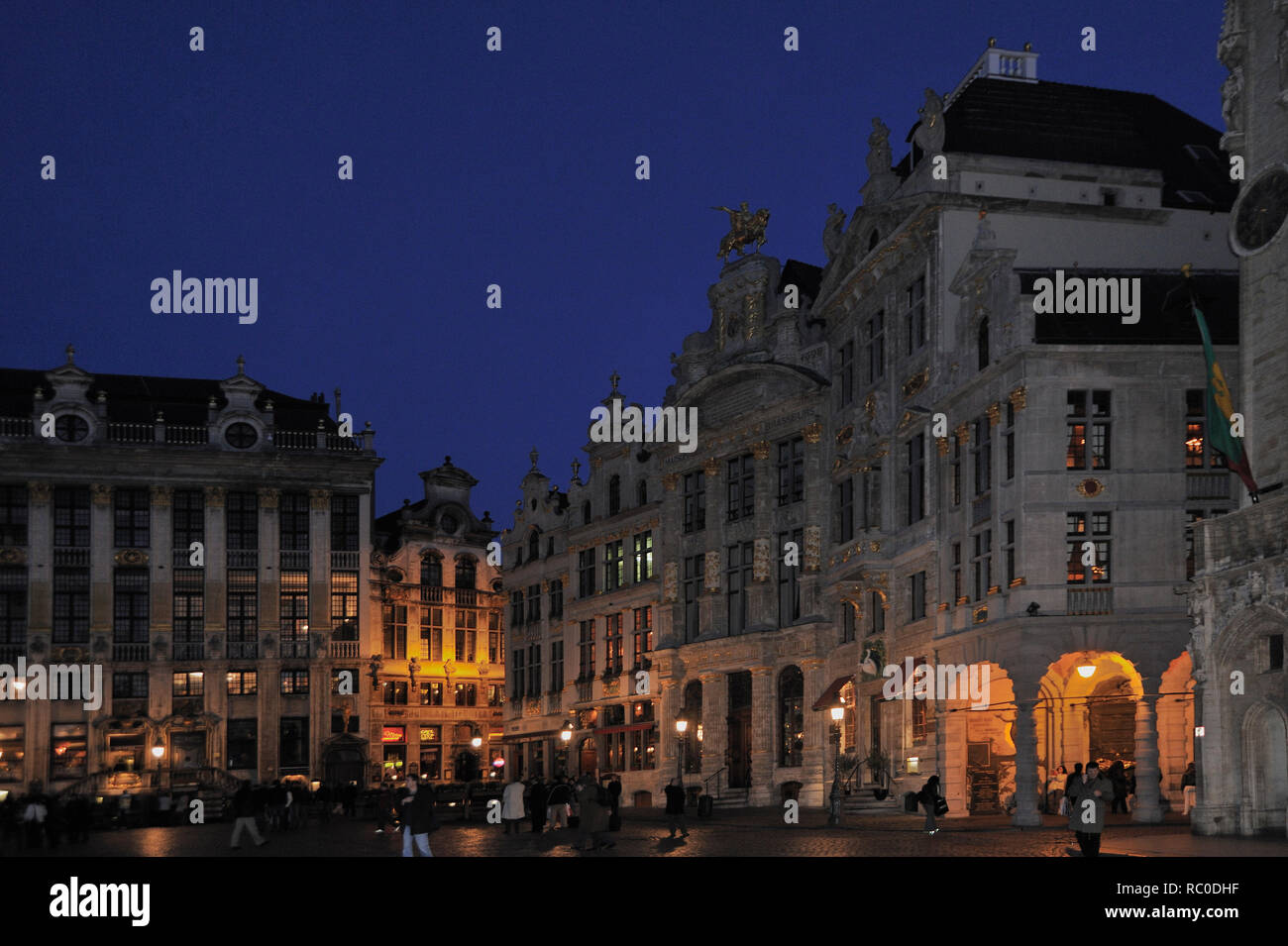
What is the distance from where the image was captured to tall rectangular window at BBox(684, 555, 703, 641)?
68938mm

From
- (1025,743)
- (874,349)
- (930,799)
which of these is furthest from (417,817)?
(874,349)

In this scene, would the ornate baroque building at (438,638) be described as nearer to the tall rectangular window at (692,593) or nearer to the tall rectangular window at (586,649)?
the tall rectangular window at (586,649)

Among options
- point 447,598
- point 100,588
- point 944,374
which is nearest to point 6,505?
point 100,588

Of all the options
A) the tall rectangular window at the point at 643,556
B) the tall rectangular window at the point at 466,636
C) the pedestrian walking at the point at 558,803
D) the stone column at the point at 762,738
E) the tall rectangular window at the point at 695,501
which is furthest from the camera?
the tall rectangular window at the point at 466,636

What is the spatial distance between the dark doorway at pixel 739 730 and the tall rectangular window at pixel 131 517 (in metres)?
29.9

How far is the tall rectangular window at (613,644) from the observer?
74125 millimetres

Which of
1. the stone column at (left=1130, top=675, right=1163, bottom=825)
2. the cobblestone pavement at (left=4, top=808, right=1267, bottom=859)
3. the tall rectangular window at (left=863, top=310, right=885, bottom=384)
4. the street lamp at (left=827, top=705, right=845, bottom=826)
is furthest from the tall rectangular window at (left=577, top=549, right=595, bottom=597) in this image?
the stone column at (left=1130, top=675, right=1163, bottom=825)

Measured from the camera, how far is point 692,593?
228 feet

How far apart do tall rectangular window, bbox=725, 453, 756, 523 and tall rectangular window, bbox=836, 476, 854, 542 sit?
17.4ft

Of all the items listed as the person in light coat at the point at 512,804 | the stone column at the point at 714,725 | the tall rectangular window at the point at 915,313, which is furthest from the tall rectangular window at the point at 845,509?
the person in light coat at the point at 512,804
